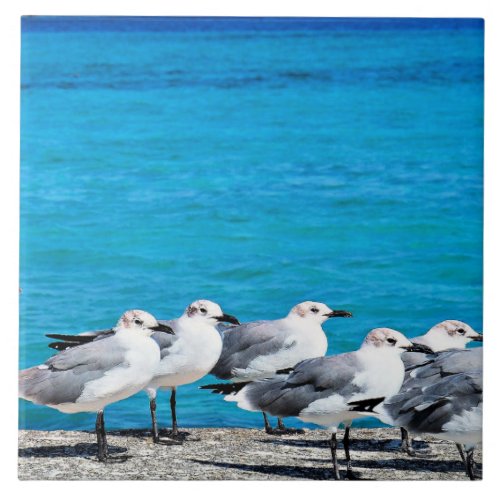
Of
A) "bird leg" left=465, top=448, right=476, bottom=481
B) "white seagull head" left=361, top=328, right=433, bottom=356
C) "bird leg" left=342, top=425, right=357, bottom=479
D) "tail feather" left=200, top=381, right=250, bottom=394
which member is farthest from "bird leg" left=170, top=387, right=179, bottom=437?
"bird leg" left=465, top=448, right=476, bottom=481

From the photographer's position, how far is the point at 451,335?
19.3 ft

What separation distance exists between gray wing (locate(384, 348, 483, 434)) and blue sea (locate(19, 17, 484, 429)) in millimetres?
174

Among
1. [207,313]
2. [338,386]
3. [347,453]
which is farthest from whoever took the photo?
[207,313]

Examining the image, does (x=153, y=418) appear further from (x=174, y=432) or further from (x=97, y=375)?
(x=97, y=375)

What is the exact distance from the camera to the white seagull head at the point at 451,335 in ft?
19.2

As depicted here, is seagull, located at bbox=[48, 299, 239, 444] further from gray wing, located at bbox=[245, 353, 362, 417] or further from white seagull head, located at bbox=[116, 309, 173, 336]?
gray wing, located at bbox=[245, 353, 362, 417]

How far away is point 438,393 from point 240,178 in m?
1.32

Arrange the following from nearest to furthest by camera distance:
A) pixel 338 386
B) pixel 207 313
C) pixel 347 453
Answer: pixel 338 386, pixel 347 453, pixel 207 313

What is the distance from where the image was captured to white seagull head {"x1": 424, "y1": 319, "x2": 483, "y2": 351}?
5.86 metres

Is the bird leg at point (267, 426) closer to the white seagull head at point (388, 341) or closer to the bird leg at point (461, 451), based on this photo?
the white seagull head at point (388, 341)

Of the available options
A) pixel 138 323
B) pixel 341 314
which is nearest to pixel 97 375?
pixel 138 323

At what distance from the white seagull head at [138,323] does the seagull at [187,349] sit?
0.04 metres
